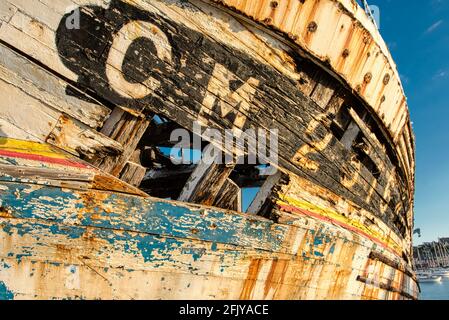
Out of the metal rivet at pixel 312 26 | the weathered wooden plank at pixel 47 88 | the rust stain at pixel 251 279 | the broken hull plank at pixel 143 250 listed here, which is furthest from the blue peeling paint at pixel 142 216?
the metal rivet at pixel 312 26

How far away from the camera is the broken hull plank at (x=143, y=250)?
1621 millimetres

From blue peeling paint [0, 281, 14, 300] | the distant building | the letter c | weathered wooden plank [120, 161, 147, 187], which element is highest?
the distant building

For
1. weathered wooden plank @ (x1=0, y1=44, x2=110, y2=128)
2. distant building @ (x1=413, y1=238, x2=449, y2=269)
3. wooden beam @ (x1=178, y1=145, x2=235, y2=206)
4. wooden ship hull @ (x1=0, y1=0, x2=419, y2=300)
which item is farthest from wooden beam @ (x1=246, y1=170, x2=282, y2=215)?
distant building @ (x1=413, y1=238, x2=449, y2=269)

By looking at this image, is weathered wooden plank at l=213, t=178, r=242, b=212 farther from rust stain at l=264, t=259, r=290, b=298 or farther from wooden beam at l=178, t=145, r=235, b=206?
rust stain at l=264, t=259, r=290, b=298

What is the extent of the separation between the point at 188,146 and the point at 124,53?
878 millimetres

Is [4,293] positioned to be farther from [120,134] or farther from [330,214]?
[330,214]

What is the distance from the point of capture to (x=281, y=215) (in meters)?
2.36

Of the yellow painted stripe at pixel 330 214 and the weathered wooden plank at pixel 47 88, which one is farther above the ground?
the yellow painted stripe at pixel 330 214

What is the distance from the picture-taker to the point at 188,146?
2611 mm

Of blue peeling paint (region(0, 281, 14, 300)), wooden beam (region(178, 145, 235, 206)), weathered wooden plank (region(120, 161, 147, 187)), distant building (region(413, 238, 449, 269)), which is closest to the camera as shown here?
blue peeling paint (region(0, 281, 14, 300))

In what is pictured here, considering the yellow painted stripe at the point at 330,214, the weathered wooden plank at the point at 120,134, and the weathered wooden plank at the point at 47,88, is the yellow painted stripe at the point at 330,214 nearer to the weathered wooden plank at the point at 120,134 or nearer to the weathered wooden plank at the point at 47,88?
the weathered wooden plank at the point at 120,134

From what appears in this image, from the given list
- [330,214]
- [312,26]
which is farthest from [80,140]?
[330,214]

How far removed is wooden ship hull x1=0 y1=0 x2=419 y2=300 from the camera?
1.70m
